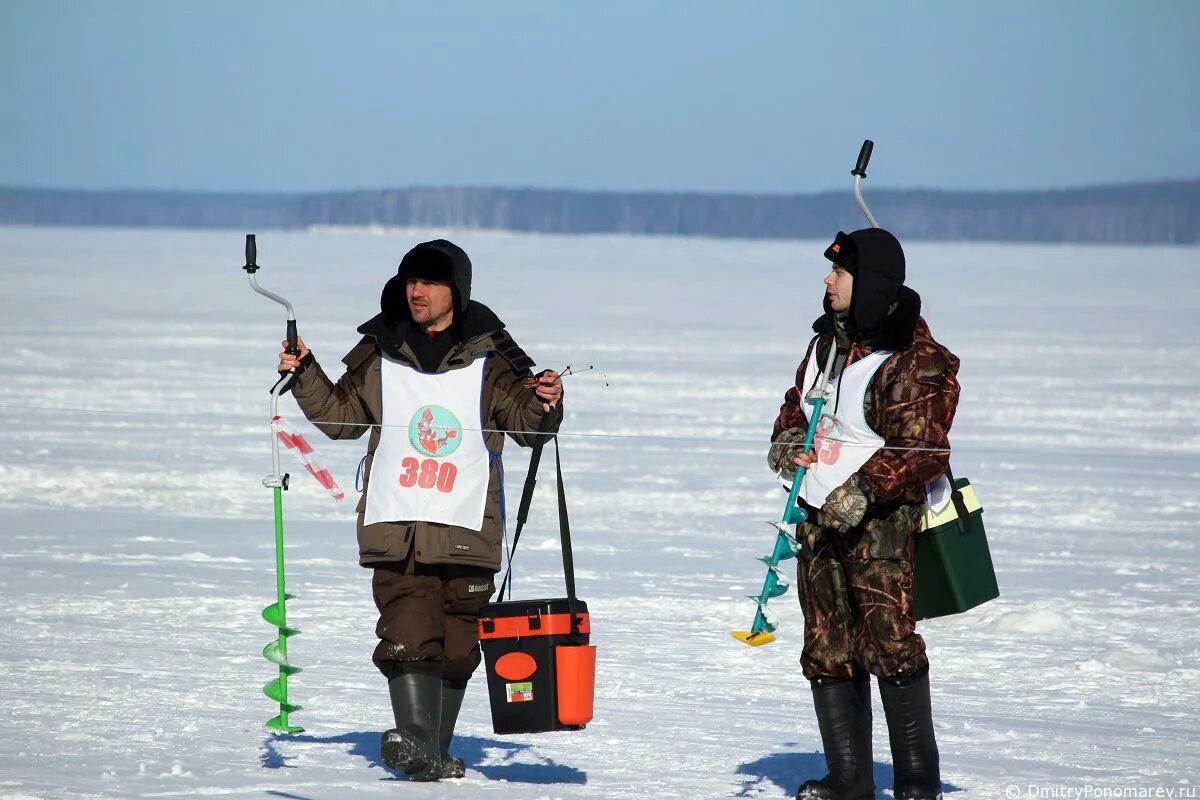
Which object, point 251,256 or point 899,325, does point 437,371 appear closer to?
point 251,256

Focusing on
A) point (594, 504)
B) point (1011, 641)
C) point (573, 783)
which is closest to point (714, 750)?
point (573, 783)

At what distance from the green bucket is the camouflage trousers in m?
0.05

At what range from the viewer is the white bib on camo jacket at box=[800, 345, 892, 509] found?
4.20 meters

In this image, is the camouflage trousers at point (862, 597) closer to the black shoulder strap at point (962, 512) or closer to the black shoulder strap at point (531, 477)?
the black shoulder strap at point (962, 512)

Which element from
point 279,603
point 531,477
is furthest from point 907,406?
point 279,603

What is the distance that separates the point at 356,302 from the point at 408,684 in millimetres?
28789

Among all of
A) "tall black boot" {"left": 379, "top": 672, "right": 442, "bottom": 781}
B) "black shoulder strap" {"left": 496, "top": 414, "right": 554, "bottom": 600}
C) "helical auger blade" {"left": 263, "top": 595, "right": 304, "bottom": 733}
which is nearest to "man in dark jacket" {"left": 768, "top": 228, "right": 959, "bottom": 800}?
"black shoulder strap" {"left": 496, "top": 414, "right": 554, "bottom": 600}

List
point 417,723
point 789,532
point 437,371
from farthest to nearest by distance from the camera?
point 437,371 → point 417,723 → point 789,532

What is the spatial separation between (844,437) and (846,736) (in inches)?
28.5

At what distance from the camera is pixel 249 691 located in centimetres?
573

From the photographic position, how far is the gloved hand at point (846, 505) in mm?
4109

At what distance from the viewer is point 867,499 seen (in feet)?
13.5

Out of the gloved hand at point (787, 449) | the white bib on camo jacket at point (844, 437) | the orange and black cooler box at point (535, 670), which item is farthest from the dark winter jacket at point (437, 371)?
the white bib on camo jacket at point (844, 437)

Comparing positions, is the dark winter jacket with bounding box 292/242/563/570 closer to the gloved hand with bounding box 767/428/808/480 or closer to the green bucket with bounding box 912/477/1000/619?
the gloved hand with bounding box 767/428/808/480
